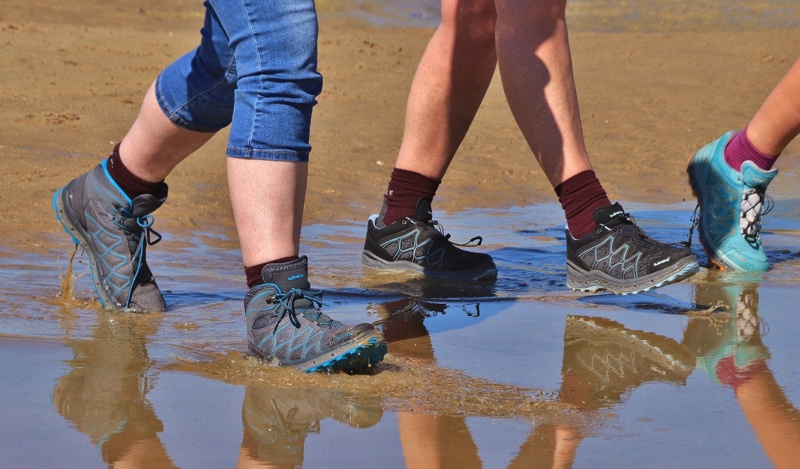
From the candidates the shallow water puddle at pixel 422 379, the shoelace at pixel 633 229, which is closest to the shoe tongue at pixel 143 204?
the shallow water puddle at pixel 422 379

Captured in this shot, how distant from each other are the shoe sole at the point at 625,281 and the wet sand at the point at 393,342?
7cm

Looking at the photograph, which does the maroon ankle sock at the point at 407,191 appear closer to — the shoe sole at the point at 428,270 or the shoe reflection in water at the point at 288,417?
the shoe sole at the point at 428,270

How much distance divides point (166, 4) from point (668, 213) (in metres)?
8.65

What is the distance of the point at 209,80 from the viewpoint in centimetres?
266

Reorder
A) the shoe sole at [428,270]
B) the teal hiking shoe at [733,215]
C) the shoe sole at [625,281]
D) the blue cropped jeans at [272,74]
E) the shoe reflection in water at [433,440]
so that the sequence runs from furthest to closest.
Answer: the teal hiking shoe at [733,215]
the shoe sole at [428,270]
the shoe sole at [625,281]
the blue cropped jeans at [272,74]
the shoe reflection in water at [433,440]

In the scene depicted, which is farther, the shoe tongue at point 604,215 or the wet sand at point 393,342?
the shoe tongue at point 604,215

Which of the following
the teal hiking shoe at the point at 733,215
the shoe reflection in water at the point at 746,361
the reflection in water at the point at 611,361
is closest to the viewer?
the shoe reflection in water at the point at 746,361

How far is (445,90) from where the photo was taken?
3471 millimetres

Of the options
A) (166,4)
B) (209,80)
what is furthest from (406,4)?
(209,80)

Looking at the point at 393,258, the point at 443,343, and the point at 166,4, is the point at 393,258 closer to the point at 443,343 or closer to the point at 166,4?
the point at 443,343

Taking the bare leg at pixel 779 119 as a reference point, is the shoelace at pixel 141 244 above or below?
below

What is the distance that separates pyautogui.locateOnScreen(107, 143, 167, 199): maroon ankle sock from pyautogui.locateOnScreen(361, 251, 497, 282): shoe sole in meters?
0.83

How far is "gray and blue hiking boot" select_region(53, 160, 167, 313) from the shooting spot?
9.29ft

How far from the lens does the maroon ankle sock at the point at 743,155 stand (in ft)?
11.6
